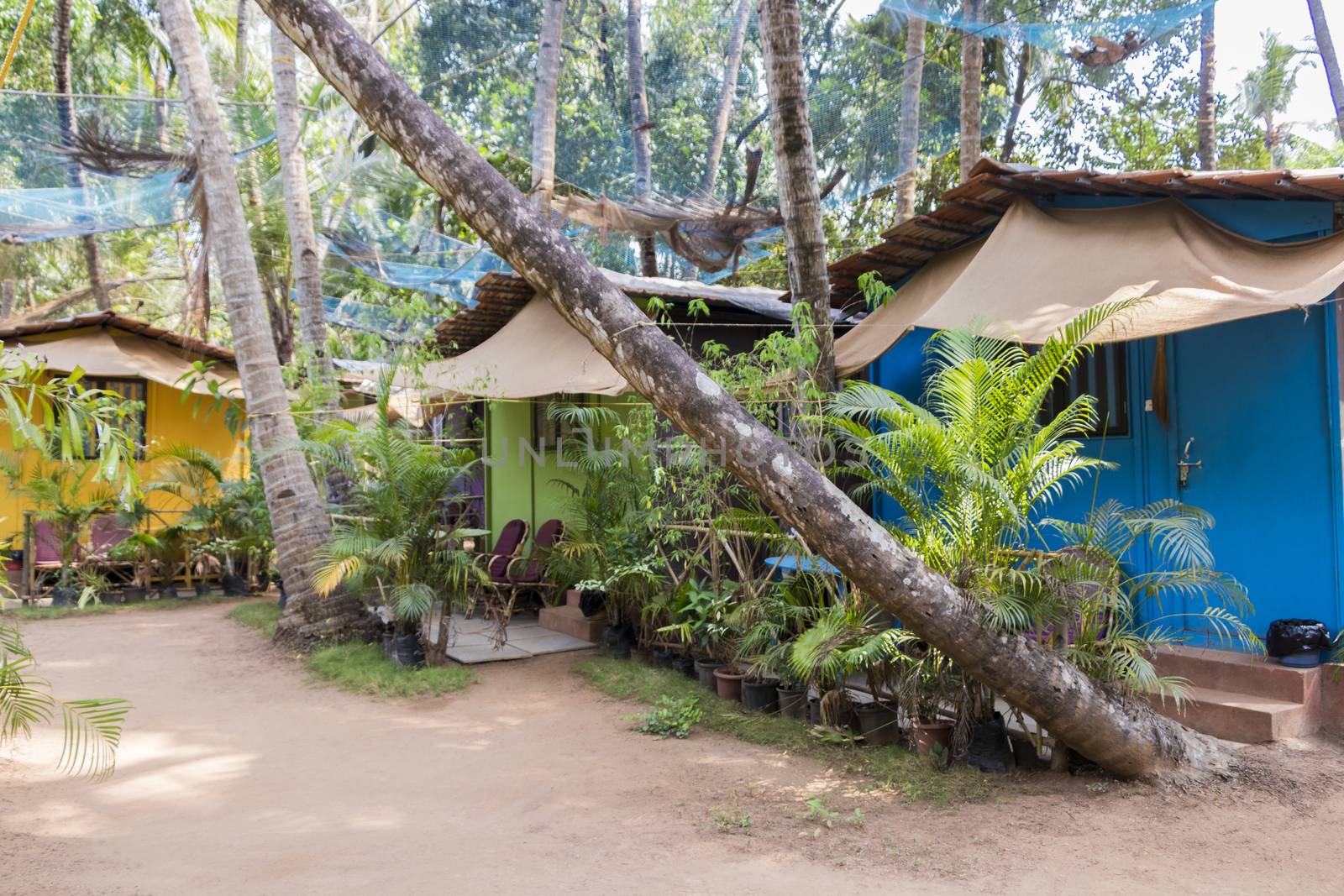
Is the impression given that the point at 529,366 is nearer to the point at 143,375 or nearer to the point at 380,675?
the point at 380,675

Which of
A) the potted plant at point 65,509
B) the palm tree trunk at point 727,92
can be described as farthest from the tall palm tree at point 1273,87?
the potted plant at point 65,509

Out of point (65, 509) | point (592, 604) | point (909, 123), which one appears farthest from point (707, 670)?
point (65, 509)

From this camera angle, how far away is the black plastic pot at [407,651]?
712 cm

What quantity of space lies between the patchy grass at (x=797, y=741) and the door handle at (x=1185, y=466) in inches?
86.7

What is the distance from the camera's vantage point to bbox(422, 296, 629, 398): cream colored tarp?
7.68 metres

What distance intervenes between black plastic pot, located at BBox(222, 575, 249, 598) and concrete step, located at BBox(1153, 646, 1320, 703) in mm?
9775

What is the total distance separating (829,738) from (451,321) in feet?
23.1

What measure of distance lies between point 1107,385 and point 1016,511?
2062mm

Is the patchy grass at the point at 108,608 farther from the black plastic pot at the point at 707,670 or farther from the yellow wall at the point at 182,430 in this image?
the black plastic pot at the point at 707,670

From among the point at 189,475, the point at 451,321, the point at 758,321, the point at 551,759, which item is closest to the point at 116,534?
the point at 189,475

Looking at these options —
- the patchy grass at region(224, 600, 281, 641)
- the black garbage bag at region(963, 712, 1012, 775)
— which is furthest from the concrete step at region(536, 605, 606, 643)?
the black garbage bag at region(963, 712, 1012, 775)

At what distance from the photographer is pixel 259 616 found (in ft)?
30.9

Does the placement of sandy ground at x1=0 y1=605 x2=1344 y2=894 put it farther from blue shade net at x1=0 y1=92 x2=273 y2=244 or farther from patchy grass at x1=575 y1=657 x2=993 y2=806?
blue shade net at x1=0 y1=92 x2=273 y2=244

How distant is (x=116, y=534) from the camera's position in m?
11.5
